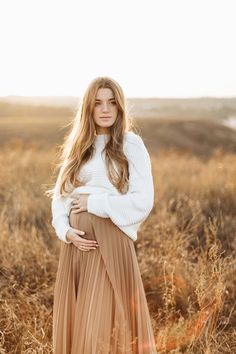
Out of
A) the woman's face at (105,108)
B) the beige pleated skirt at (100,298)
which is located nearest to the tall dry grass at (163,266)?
the beige pleated skirt at (100,298)

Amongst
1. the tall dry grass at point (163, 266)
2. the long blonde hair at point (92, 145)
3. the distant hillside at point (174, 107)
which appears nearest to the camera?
the long blonde hair at point (92, 145)

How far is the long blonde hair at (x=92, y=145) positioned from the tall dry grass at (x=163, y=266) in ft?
2.74

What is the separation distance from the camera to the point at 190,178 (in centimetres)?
732

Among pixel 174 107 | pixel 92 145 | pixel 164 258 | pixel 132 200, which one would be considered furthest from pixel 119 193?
pixel 174 107

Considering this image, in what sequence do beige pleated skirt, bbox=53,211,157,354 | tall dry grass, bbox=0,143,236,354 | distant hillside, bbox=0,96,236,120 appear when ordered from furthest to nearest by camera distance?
distant hillside, bbox=0,96,236,120 < tall dry grass, bbox=0,143,236,354 < beige pleated skirt, bbox=53,211,157,354

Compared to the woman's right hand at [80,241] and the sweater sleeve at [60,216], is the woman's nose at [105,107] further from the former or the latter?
the woman's right hand at [80,241]

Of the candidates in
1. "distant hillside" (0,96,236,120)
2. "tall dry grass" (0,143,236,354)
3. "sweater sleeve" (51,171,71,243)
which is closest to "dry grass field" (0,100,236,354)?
"tall dry grass" (0,143,236,354)

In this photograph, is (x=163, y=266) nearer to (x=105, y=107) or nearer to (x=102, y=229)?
(x=102, y=229)

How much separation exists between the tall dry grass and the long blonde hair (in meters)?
0.84

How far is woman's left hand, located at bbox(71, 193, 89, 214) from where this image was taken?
2.88 m

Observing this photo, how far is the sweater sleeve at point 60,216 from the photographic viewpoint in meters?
2.93

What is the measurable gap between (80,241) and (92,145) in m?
0.63

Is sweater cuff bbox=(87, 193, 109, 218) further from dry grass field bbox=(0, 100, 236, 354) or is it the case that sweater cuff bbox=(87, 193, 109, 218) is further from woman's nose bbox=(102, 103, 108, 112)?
dry grass field bbox=(0, 100, 236, 354)

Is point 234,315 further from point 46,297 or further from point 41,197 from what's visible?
point 41,197
